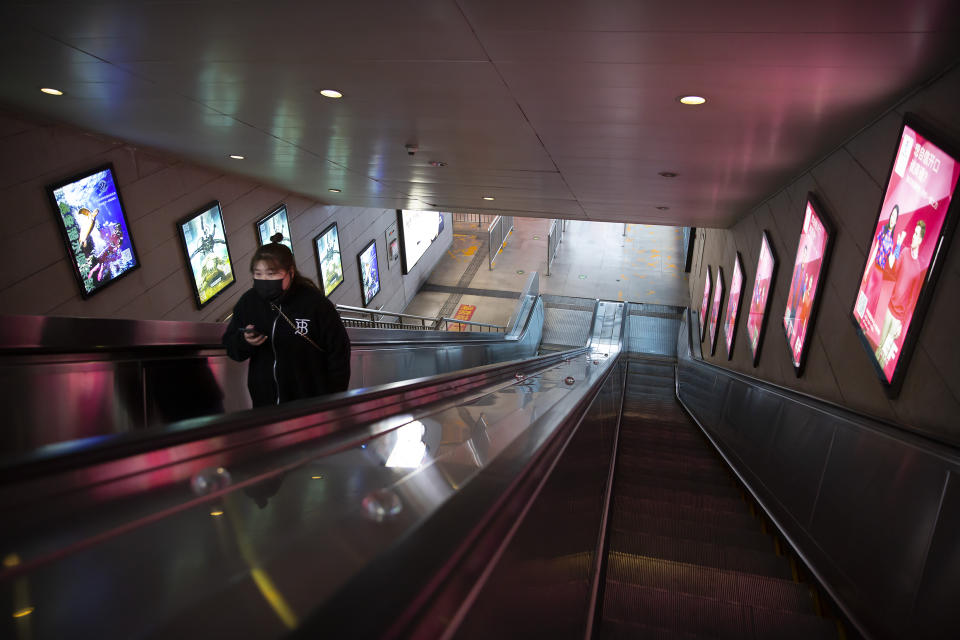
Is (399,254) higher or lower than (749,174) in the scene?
lower

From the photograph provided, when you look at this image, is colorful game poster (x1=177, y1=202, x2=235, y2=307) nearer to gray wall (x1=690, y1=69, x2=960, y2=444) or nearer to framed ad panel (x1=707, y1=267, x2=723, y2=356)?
gray wall (x1=690, y1=69, x2=960, y2=444)

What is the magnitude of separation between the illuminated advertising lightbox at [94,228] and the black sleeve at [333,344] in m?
5.66

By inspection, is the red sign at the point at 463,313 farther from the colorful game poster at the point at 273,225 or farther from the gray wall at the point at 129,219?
the colorful game poster at the point at 273,225

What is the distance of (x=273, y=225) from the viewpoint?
11.7 meters

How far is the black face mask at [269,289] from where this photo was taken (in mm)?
2943

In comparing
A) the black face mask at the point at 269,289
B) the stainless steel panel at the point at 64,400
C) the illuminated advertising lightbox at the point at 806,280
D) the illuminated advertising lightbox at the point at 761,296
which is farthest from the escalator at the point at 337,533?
the illuminated advertising lightbox at the point at 761,296

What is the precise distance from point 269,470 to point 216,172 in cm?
957

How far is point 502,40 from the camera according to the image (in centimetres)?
360

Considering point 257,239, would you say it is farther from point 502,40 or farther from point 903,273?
point 903,273

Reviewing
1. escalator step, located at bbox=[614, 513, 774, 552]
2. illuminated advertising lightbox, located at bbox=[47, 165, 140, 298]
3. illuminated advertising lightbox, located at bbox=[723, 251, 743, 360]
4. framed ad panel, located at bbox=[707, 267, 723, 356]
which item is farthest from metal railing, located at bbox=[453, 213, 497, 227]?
escalator step, located at bbox=[614, 513, 774, 552]

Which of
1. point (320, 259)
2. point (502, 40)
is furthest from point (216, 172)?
point (502, 40)

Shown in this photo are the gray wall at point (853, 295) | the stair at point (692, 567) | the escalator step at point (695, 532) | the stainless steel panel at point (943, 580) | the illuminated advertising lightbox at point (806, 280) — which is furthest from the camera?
the illuminated advertising lightbox at point (806, 280)

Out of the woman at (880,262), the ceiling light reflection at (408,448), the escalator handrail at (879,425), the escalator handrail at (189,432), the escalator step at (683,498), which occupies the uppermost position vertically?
the woman at (880,262)

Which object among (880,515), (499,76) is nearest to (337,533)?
(880,515)
